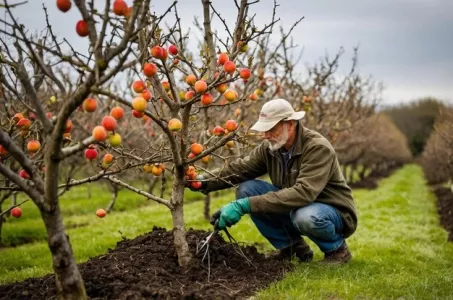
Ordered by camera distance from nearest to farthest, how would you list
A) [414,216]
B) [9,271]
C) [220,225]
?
[220,225] < [9,271] < [414,216]

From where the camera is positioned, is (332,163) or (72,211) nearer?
(332,163)

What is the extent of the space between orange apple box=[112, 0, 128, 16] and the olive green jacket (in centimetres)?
210

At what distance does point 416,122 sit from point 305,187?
2689 inches

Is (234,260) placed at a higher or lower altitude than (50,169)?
lower

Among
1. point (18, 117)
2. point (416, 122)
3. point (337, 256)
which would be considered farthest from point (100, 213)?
point (416, 122)

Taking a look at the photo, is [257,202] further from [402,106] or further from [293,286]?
[402,106]

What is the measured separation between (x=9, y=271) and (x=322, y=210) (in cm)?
386

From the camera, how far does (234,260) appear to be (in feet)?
14.8

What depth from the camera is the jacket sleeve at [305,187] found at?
4.37 metres

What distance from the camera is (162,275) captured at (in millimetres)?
3883

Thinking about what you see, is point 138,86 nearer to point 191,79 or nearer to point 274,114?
point 191,79

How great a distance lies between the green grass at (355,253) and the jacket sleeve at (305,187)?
651mm

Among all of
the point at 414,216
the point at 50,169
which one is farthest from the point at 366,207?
the point at 50,169

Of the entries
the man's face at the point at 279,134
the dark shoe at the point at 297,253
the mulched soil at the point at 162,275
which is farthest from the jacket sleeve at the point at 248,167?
the dark shoe at the point at 297,253
